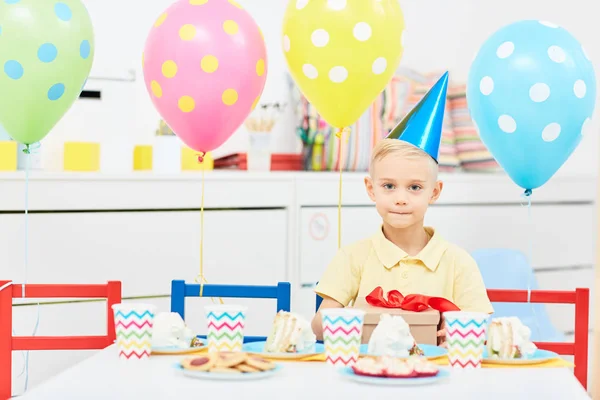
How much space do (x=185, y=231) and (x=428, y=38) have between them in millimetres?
1558

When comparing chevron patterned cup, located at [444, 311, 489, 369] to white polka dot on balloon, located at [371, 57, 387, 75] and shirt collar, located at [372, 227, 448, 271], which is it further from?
white polka dot on balloon, located at [371, 57, 387, 75]

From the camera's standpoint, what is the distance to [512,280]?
3.13 m

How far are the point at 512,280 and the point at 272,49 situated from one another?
4.22 ft

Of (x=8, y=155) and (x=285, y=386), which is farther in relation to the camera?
(x=8, y=155)

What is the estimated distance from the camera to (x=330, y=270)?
198cm

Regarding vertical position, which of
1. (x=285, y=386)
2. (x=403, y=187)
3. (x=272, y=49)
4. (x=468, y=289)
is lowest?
(x=285, y=386)

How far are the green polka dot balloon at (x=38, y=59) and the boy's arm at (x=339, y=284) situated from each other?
0.69 metres

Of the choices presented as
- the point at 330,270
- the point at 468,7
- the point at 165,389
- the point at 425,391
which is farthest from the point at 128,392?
the point at 468,7

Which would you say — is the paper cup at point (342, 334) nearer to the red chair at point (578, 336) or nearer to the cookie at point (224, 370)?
the cookie at point (224, 370)

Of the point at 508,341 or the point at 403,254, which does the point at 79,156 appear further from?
the point at 508,341

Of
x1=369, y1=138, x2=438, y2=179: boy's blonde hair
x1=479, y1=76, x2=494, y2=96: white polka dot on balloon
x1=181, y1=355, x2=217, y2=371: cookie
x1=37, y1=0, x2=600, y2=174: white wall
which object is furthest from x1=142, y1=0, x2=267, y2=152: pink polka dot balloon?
x1=37, y1=0, x2=600, y2=174: white wall

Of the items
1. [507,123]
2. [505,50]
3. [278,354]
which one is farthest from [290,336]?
[505,50]

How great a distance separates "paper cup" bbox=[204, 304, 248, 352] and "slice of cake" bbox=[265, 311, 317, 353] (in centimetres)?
7

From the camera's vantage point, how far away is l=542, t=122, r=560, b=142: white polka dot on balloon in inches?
77.0
